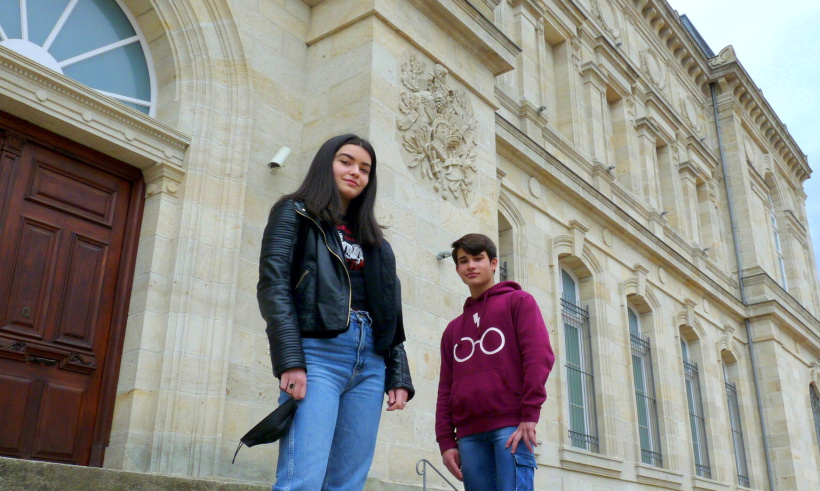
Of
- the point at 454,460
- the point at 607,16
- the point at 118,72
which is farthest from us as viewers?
the point at 607,16

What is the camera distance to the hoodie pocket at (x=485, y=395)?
3945mm

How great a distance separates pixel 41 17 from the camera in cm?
662

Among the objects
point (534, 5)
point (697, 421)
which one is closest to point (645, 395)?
point (697, 421)

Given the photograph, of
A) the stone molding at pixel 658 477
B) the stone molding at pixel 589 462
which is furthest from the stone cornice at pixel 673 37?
the stone molding at pixel 589 462

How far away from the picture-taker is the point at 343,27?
8375 millimetres

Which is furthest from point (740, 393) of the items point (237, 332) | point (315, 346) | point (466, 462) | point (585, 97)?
point (315, 346)

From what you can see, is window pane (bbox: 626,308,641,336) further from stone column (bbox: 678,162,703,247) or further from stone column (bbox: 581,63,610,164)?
stone column (bbox: 678,162,703,247)

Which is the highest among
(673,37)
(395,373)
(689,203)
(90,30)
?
(673,37)

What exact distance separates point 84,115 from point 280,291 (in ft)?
13.2

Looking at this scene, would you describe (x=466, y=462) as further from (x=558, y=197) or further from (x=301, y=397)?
(x=558, y=197)

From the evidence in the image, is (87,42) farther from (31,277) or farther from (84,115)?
(31,277)

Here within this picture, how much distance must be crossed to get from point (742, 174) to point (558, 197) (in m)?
10.5

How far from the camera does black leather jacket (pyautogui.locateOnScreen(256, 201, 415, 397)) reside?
3172 millimetres

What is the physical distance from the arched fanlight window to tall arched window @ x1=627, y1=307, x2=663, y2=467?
10.3 meters
